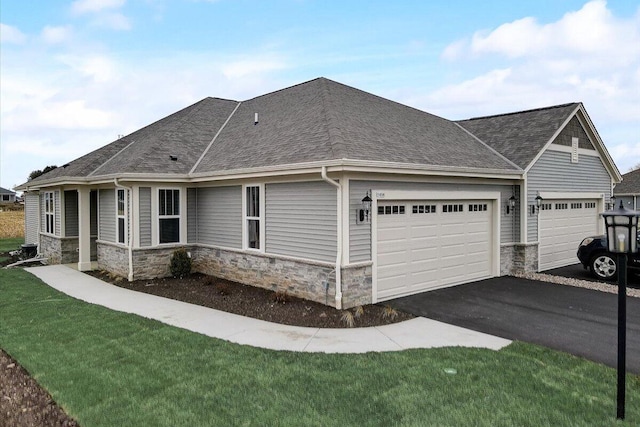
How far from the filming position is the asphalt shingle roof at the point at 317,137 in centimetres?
944

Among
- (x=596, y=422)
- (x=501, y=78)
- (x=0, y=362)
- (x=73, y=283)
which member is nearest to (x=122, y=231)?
(x=73, y=283)

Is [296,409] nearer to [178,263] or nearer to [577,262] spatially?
[178,263]

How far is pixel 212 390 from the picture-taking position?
15.2 feet

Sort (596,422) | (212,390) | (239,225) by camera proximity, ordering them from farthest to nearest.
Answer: (239,225) < (212,390) < (596,422)

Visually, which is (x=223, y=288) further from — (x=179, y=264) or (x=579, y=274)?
(x=579, y=274)

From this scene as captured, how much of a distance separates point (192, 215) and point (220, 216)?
1299 mm

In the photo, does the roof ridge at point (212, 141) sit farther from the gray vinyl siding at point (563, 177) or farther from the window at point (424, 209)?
the gray vinyl siding at point (563, 177)

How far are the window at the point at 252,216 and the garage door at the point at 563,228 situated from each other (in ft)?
27.1

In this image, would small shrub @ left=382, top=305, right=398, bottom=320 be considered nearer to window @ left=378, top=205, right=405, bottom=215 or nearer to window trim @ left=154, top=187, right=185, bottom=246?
window @ left=378, top=205, right=405, bottom=215

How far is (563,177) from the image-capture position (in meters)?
13.1

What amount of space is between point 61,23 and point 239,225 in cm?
873

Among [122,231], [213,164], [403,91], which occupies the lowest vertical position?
[122,231]

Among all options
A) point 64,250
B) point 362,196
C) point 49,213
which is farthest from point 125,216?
point 362,196

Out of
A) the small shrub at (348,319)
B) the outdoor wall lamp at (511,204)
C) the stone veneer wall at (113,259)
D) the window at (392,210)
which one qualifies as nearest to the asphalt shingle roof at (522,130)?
the outdoor wall lamp at (511,204)
